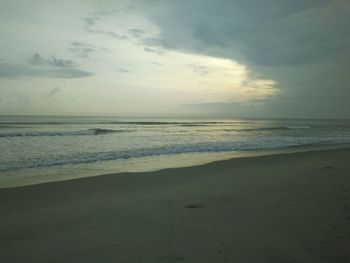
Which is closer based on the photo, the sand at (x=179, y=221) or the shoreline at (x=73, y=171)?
the sand at (x=179, y=221)

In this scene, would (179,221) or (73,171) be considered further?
(73,171)

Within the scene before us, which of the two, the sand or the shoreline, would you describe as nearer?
the sand

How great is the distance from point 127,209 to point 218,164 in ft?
22.5

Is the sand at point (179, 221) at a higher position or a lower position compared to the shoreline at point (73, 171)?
higher

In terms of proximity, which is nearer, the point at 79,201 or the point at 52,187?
the point at 79,201

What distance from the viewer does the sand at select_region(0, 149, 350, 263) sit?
140 inches

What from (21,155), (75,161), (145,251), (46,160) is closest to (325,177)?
(145,251)

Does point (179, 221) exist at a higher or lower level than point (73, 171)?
higher

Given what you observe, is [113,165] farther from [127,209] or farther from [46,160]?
[127,209]

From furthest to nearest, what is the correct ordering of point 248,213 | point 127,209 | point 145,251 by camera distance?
point 127,209
point 248,213
point 145,251

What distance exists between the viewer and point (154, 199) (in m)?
6.14

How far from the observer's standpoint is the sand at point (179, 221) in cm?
356

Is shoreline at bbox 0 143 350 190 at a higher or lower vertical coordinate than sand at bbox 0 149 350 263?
lower

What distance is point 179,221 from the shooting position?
4.64 m
